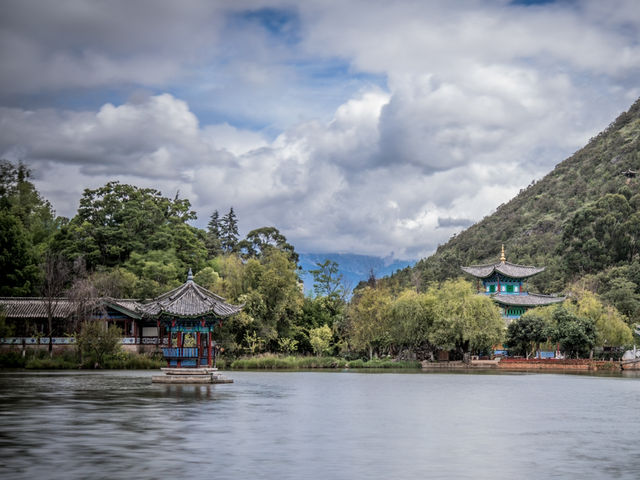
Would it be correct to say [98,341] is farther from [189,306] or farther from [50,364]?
[189,306]

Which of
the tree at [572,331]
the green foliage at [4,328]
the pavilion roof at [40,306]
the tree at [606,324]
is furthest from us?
the tree at [606,324]

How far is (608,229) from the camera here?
89.8 metres

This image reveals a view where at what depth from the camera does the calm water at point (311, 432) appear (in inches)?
621

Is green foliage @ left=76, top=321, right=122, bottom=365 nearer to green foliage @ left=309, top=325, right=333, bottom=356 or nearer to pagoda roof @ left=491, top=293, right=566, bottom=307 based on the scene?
green foliage @ left=309, top=325, right=333, bottom=356

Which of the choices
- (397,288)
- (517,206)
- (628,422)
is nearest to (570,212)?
(517,206)

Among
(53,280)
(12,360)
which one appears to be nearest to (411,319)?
(53,280)

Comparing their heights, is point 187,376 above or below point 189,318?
below

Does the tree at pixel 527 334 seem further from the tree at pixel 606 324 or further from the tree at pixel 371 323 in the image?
the tree at pixel 371 323

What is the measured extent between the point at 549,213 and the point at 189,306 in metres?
93.3

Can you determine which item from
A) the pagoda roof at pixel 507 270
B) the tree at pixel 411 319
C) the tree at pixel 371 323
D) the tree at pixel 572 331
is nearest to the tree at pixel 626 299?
the pagoda roof at pixel 507 270

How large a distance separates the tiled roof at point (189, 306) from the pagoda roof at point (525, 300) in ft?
115

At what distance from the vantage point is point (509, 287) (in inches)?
2835

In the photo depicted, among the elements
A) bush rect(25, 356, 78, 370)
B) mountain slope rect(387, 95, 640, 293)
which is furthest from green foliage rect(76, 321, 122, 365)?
mountain slope rect(387, 95, 640, 293)

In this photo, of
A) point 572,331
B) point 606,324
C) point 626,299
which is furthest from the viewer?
point 626,299
